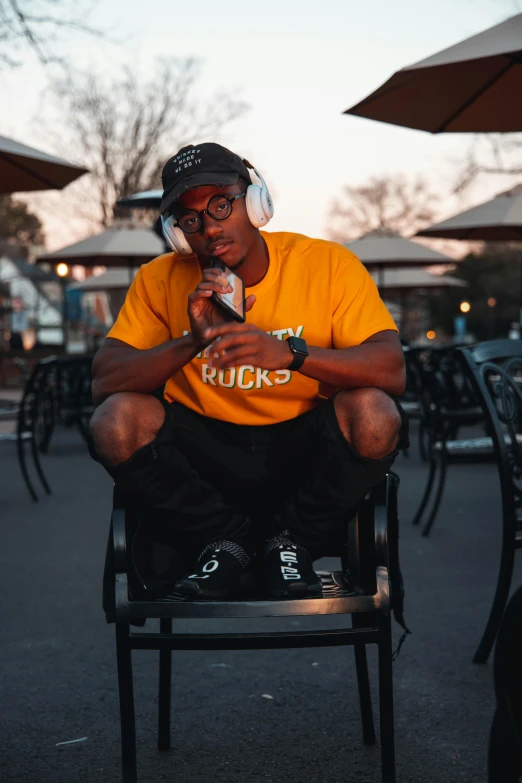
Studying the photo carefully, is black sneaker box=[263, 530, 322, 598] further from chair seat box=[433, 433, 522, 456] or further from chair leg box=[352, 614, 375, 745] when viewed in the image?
chair seat box=[433, 433, 522, 456]

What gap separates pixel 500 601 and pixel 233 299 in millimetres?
1873

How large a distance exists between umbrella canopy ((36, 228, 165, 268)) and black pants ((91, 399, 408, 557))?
Answer: 13.2 metres

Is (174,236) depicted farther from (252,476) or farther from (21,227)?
(21,227)

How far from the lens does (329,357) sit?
2.51 metres

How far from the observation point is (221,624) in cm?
Answer: 434

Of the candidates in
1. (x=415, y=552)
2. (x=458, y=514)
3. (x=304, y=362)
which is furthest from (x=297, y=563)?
(x=458, y=514)

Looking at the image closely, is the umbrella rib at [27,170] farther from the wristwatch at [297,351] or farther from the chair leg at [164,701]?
the wristwatch at [297,351]

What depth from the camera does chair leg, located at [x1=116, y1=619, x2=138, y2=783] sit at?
7.52 feet

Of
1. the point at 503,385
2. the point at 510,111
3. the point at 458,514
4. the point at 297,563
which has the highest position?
the point at 510,111

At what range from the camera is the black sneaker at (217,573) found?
2361 mm

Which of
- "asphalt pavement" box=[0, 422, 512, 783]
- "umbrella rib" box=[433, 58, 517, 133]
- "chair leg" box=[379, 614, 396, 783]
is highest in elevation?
"umbrella rib" box=[433, 58, 517, 133]

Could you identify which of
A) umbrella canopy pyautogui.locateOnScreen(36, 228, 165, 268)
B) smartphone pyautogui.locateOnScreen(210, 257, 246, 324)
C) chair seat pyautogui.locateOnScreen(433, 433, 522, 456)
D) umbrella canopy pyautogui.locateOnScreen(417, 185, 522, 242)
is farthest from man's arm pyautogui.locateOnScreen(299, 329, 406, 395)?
umbrella canopy pyautogui.locateOnScreen(36, 228, 165, 268)

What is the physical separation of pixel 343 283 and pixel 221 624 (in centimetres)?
212

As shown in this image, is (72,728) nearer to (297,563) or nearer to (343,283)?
(297,563)
